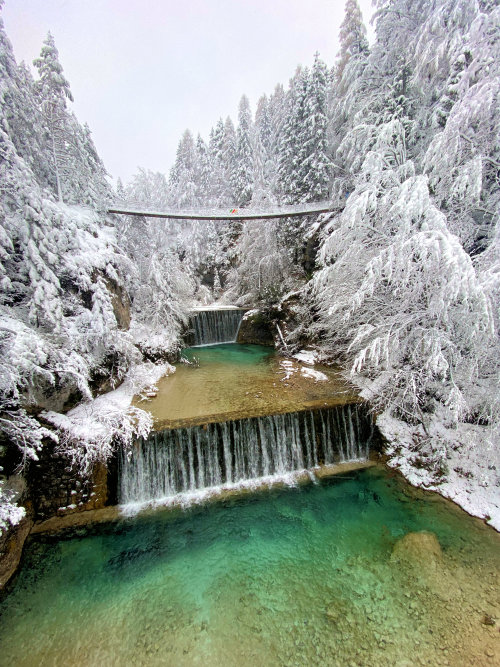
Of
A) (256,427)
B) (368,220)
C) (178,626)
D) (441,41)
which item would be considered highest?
(441,41)

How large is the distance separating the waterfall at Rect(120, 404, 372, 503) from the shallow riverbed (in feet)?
1.07

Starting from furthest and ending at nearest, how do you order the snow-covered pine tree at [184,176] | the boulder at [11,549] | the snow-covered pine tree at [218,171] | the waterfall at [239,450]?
the snow-covered pine tree at [218,171] → the snow-covered pine tree at [184,176] → the waterfall at [239,450] → the boulder at [11,549]

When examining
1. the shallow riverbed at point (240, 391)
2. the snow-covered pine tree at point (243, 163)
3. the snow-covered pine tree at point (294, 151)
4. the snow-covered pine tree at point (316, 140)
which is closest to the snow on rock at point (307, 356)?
the shallow riverbed at point (240, 391)

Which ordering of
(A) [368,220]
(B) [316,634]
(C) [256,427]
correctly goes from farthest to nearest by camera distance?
(C) [256,427], (A) [368,220], (B) [316,634]

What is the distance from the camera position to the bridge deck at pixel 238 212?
16391 mm

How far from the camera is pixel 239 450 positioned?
811 cm

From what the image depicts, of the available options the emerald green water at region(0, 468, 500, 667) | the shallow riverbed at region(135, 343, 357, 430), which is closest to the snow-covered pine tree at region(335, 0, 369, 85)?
the shallow riverbed at region(135, 343, 357, 430)

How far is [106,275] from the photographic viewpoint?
11391 millimetres

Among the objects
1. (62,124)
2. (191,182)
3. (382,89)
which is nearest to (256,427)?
(382,89)

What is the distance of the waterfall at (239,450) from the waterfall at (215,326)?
39.3ft

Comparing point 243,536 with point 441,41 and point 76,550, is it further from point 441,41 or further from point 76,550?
point 441,41

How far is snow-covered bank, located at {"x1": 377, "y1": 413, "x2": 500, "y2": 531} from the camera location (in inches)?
263

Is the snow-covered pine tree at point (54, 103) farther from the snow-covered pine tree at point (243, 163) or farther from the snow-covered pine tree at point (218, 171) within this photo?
the snow-covered pine tree at point (218, 171)

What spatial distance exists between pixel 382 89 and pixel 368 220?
10.7 meters
